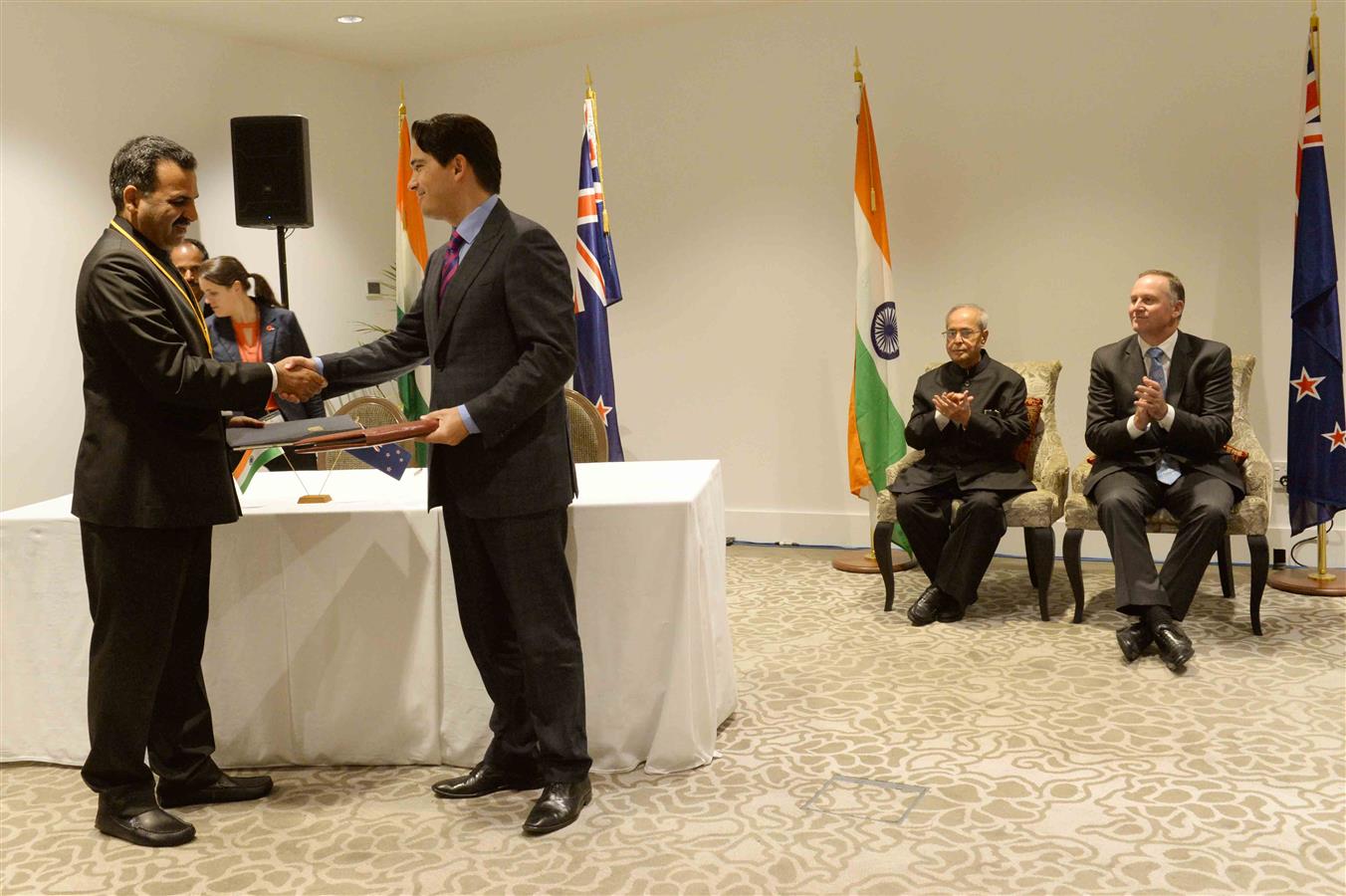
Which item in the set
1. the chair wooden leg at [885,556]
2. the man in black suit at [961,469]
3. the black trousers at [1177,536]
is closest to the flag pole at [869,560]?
the chair wooden leg at [885,556]

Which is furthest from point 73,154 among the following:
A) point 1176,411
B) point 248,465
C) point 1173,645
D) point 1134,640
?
point 1173,645

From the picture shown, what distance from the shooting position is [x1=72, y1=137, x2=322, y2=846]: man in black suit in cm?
265

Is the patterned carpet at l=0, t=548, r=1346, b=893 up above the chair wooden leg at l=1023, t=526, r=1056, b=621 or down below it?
below

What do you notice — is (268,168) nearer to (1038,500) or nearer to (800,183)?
(800,183)

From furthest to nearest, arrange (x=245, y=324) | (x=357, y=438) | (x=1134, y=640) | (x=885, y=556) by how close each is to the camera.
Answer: (x=885, y=556) < (x=245, y=324) < (x=1134, y=640) < (x=357, y=438)

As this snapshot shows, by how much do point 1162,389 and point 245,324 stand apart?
3.51m

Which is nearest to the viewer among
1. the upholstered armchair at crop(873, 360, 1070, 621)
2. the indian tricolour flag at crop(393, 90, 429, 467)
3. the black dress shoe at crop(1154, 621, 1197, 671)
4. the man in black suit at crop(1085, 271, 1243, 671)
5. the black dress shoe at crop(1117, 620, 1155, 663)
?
the black dress shoe at crop(1154, 621, 1197, 671)

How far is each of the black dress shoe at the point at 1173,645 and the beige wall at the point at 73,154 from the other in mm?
4960

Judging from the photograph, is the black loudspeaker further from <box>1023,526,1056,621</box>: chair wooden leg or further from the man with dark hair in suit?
<box>1023,526,1056,621</box>: chair wooden leg

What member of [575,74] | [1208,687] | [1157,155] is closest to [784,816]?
[1208,687]

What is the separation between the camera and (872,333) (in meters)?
5.64

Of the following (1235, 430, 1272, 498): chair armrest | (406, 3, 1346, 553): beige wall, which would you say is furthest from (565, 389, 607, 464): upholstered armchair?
(1235, 430, 1272, 498): chair armrest

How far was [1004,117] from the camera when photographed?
573cm

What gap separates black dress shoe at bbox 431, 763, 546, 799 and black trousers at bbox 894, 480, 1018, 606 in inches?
84.2
